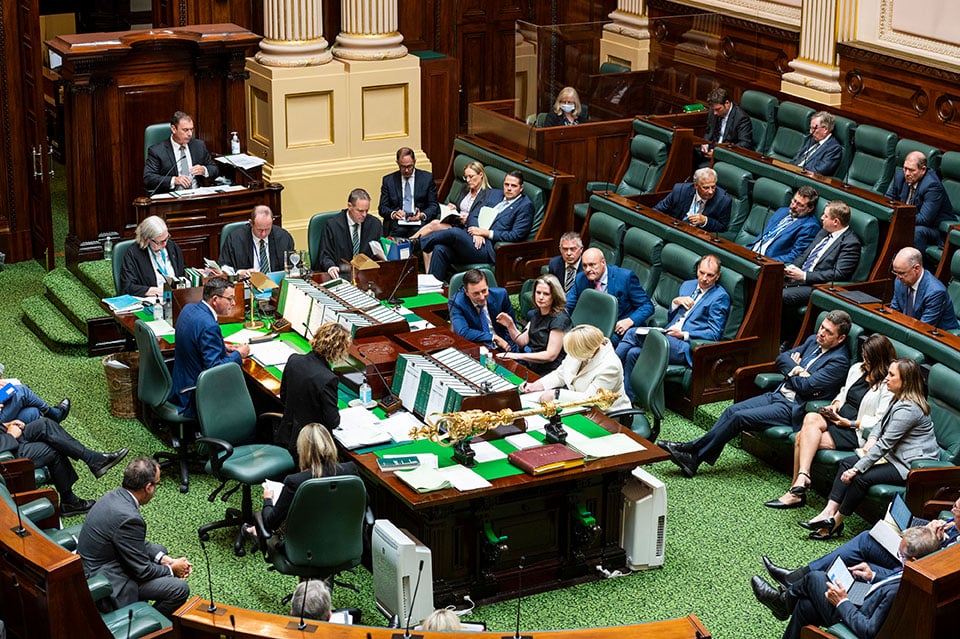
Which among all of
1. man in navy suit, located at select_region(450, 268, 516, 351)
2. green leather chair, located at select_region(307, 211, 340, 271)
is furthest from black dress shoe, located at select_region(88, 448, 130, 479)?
green leather chair, located at select_region(307, 211, 340, 271)

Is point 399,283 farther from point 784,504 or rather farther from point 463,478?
point 784,504

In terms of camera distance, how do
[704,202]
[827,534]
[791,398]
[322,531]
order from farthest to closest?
[704,202] → [791,398] → [827,534] → [322,531]

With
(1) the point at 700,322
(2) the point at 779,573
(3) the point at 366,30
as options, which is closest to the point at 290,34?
(3) the point at 366,30

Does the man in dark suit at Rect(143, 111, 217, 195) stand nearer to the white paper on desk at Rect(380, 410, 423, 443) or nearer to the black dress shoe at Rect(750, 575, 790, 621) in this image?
the white paper on desk at Rect(380, 410, 423, 443)

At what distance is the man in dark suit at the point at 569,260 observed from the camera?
9250 millimetres

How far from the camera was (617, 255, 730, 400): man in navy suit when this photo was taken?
8.78 m

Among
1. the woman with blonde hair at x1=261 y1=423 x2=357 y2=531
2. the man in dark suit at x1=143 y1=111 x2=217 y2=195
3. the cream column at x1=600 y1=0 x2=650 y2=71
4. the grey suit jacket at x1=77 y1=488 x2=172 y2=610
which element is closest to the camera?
the grey suit jacket at x1=77 y1=488 x2=172 y2=610

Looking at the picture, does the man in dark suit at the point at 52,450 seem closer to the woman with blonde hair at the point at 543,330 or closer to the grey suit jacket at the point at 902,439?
the woman with blonde hair at the point at 543,330

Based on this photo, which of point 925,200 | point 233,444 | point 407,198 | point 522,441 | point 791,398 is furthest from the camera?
point 407,198

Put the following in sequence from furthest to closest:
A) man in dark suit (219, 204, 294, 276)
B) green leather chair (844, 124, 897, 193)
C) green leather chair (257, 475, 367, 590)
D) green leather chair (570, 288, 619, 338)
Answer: green leather chair (844, 124, 897, 193), man in dark suit (219, 204, 294, 276), green leather chair (570, 288, 619, 338), green leather chair (257, 475, 367, 590)

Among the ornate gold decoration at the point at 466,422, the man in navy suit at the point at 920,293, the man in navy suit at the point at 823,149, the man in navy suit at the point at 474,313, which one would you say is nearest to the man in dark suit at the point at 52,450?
the ornate gold decoration at the point at 466,422

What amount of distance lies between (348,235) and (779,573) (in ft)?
14.6

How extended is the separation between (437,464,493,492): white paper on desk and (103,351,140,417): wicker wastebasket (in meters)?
2.82

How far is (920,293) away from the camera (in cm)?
847
